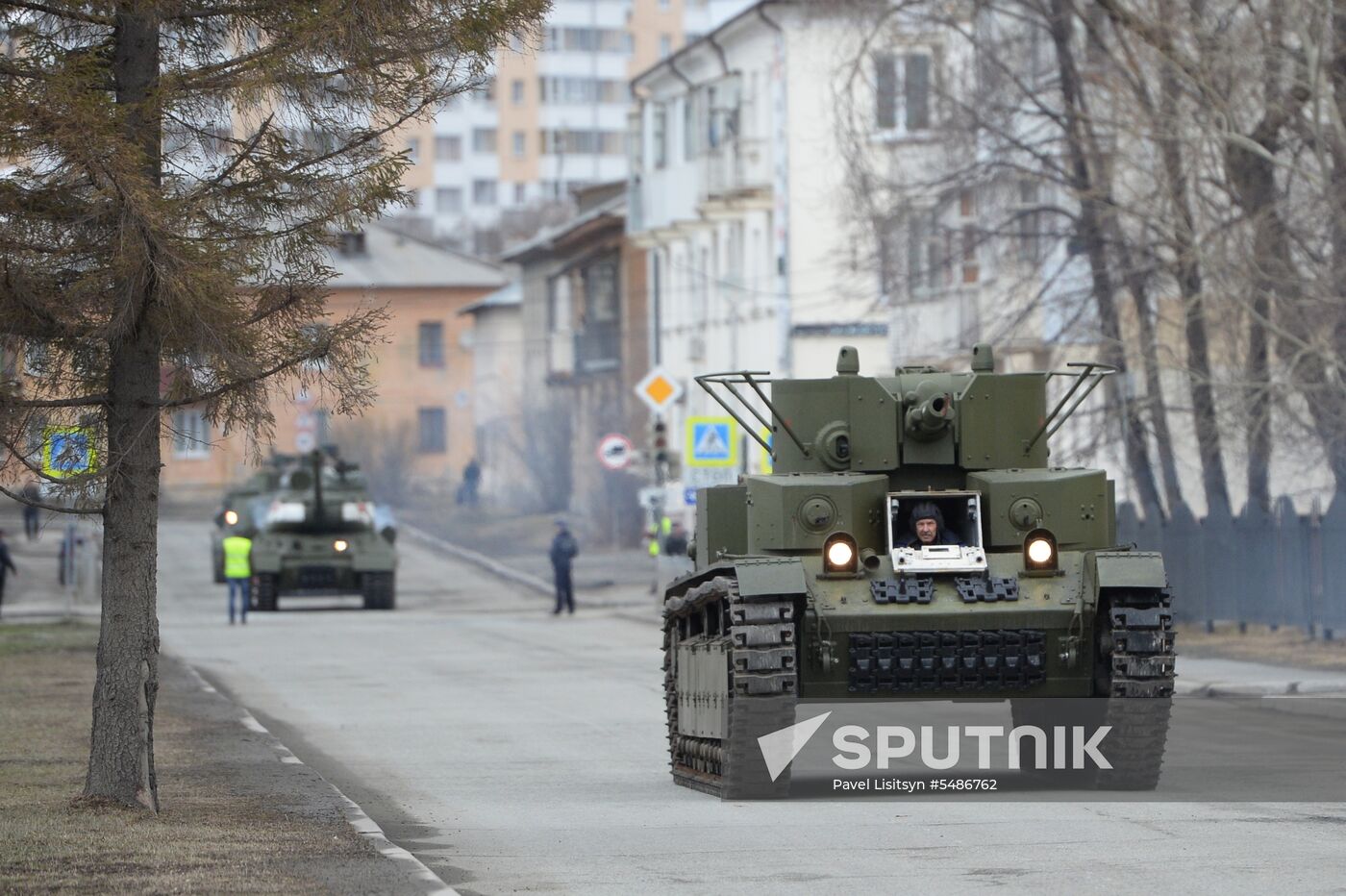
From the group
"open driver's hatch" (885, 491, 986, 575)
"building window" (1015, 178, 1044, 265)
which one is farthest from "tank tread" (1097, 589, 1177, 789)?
"building window" (1015, 178, 1044, 265)

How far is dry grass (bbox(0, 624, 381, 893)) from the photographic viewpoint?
9.02m

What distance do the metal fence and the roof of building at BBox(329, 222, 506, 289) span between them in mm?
53712

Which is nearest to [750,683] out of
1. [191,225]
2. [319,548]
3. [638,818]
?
[638,818]

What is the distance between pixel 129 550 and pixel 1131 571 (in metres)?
5.25

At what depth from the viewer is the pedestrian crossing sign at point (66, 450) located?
11.4m

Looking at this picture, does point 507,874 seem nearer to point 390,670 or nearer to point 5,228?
point 5,228

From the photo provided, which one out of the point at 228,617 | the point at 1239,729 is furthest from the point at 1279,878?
the point at 228,617

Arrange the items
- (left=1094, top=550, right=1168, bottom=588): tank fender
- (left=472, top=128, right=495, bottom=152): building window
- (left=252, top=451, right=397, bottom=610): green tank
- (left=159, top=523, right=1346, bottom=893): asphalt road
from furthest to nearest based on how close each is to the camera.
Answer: (left=472, top=128, right=495, bottom=152): building window, (left=252, top=451, right=397, bottom=610): green tank, (left=1094, top=550, right=1168, bottom=588): tank fender, (left=159, top=523, right=1346, bottom=893): asphalt road

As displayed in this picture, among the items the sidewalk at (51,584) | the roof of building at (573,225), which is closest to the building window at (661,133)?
the roof of building at (573,225)

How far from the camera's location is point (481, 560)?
4928cm

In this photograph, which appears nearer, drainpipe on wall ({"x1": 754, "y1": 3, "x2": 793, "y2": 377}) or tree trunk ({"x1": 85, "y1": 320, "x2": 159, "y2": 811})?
tree trunk ({"x1": 85, "y1": 320, "x2": 159, "y2": 811})

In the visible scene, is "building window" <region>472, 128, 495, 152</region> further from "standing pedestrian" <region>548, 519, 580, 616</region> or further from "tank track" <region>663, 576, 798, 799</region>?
"tank track" <region>663, 576, 798, 799</region>

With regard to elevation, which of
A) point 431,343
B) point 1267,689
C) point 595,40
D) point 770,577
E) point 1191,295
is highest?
point 595,40

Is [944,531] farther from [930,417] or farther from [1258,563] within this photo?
[1258,563]
